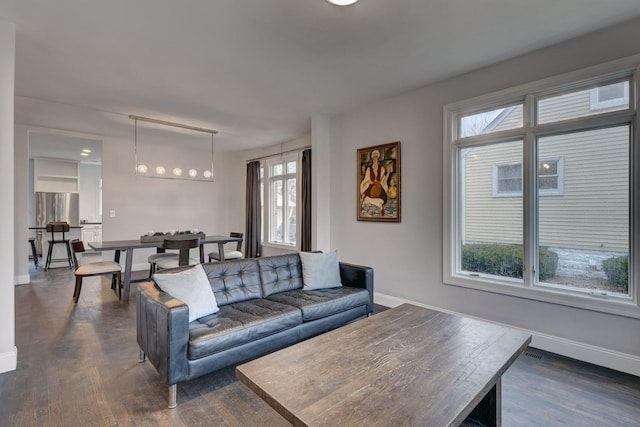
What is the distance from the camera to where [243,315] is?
99.3 inches

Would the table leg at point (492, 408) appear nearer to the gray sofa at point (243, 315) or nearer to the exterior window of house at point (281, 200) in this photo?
the gray sofa at point (243, 315)

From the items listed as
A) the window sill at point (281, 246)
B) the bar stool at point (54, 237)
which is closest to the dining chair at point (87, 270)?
the bar stool at point (54, 237)

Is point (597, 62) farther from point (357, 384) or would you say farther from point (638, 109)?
point (357, 384)

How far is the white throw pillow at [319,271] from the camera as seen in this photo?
135 inches

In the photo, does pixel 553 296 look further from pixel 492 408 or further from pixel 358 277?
pixel 358 277

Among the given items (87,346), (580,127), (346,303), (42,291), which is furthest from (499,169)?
(42,291)

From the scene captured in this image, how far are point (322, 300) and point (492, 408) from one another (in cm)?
155

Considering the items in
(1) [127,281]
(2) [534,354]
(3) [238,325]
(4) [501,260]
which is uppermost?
(4) [501,260]

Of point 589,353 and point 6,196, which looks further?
point 589,353

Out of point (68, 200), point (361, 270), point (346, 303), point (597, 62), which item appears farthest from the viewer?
point (68, 200)

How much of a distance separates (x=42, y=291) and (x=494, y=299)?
20.5 ft

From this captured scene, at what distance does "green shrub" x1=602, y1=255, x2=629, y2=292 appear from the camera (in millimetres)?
2561

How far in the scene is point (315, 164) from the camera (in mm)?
4785

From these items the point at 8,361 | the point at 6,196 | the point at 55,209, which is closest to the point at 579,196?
the point at 6,196
